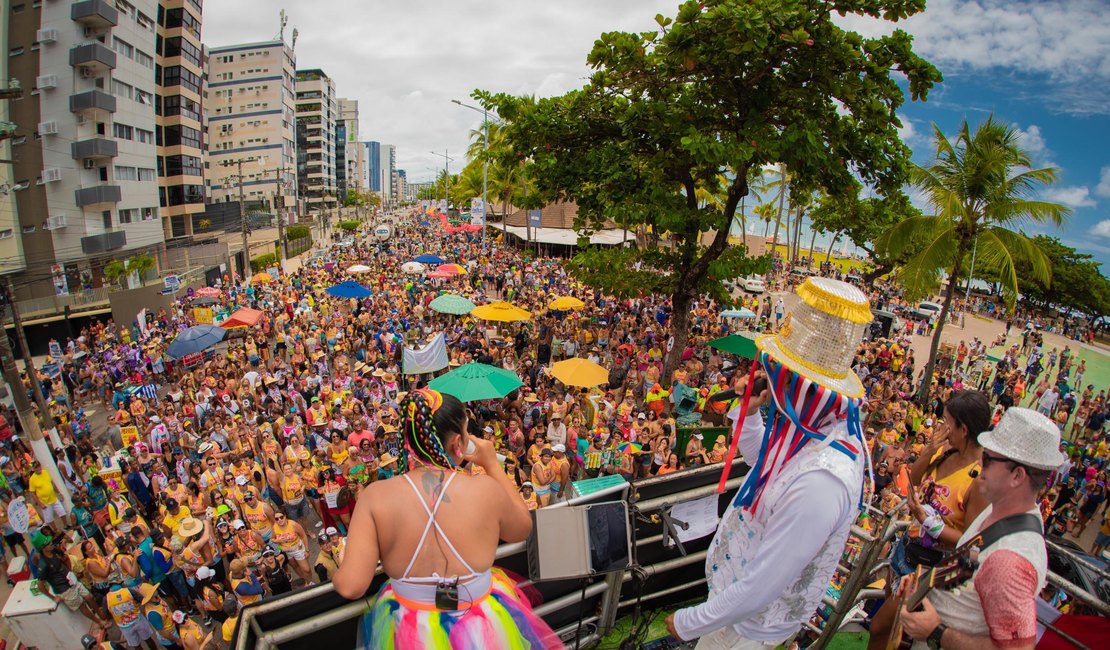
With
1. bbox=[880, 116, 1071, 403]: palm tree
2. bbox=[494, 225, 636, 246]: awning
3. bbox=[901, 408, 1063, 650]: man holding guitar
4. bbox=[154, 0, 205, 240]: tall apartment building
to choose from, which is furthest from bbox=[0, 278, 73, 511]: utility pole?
bbox=[154, 0, 205, 240]: tall apartment building

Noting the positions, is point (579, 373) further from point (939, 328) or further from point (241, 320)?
point (241, 320)

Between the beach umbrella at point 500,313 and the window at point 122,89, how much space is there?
29.1 m

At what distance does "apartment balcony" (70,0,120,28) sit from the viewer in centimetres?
2650

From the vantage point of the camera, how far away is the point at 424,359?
1156cm

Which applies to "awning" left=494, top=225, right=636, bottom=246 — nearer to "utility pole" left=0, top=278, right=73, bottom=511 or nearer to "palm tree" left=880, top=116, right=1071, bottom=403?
"palm tree" left=880, top=116, right=1071, bottom=403

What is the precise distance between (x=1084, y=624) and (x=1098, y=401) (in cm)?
1625

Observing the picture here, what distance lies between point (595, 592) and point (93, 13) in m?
37.9

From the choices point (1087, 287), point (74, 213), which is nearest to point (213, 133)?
point (74, 213)

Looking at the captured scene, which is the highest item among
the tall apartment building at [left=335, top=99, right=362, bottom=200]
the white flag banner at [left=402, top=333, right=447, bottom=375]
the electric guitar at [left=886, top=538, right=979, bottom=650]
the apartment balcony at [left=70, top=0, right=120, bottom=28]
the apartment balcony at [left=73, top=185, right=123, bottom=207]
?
the tall apartment building at [left=335, top=99, right=362, bottom=200]

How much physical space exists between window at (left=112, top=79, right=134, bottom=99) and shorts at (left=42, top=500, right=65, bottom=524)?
31.2 meters

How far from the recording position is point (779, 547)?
1.64m

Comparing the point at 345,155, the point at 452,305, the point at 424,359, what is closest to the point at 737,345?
the point at 424,359

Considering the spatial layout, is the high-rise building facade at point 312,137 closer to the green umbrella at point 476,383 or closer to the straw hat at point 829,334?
the green umbrella at point 476,383

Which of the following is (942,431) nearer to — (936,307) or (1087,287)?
(936,307)
